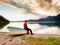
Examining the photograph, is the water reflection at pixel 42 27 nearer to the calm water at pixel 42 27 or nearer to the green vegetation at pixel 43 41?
the calm water at pixel 42 27

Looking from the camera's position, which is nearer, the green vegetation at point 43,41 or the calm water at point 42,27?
the green vegetation at point 43,41

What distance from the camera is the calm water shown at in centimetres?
516

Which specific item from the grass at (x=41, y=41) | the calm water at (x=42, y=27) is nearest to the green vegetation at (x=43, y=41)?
the grass at (x=41, y=41)

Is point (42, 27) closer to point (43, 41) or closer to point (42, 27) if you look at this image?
point (42, 27)

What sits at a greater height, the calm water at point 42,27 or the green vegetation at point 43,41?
the calm water at point 42,27

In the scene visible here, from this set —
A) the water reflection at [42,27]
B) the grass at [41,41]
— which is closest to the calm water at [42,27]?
the water reflection at [42,27]

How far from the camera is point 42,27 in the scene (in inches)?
205

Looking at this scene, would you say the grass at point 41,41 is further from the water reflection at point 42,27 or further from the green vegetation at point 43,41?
the water reflection at point 42,27

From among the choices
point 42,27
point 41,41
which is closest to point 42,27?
point 42,27

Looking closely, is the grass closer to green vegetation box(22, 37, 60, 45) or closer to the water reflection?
green vegetation box(22, 37, 60, 45)

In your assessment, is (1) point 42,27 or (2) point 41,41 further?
(1) point 42,27

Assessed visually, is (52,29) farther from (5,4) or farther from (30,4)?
(5,4)

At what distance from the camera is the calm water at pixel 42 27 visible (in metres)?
5.16

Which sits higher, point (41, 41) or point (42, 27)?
point (42, 27)
